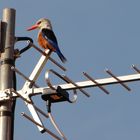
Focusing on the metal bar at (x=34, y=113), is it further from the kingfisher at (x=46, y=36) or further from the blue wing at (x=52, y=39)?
the blue wing at (x=52, y=39)

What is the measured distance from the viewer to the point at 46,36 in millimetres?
8406

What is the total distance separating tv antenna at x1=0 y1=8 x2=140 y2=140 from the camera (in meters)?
6.03

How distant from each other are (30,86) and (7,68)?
36cm

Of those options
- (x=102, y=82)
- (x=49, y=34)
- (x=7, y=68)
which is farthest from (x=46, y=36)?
(x=102, y=82)

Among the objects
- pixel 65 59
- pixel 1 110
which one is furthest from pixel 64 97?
pixel 65 59

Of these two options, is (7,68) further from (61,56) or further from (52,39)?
(52,39)

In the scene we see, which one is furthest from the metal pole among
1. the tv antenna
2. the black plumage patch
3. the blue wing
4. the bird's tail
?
the black plumage patch

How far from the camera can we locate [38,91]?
6.31 metres

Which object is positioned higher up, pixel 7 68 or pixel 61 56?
pixel 61 56

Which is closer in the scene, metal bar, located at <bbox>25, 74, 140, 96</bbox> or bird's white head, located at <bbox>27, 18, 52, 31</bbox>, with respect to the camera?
metal bar, located at <bbox>25, 74, 140, 96</bbox>

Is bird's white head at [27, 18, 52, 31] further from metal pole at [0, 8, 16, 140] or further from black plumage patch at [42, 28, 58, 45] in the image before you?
metal pole at [0, 8, 16, 140]

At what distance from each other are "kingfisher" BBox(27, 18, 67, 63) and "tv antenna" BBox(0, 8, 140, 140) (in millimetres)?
638

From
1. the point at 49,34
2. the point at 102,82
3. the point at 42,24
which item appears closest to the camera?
the point at 102,82

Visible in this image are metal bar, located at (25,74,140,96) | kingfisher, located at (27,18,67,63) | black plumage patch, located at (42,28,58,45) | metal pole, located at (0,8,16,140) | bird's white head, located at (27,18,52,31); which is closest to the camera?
metal bar, located at (25,74,140,96)
